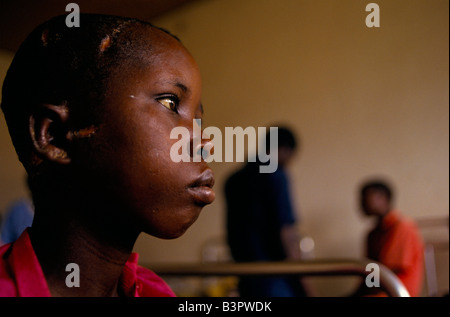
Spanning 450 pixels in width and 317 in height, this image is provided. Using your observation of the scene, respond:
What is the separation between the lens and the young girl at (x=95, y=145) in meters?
0.36

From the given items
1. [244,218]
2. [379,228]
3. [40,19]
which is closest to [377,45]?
[379,228]

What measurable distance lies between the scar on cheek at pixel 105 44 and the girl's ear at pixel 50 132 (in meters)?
0.05

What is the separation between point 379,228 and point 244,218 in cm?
108

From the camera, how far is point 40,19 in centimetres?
43

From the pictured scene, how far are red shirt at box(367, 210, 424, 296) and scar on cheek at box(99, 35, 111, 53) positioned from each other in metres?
1.72

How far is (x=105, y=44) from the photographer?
37 cm

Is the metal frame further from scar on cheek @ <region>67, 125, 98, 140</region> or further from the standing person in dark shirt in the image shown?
the standing person in dark shirt

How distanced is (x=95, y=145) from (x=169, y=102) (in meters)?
0.07

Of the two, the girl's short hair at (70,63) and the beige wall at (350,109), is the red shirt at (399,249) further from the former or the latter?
the girl's short hair at (70,63)

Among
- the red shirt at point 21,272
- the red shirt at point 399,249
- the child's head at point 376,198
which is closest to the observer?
the red shirt at point 21,272

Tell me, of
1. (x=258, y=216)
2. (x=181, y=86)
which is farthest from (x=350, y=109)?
(x=181, y=86)

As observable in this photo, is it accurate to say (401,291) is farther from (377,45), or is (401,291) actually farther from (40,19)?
(377,45)

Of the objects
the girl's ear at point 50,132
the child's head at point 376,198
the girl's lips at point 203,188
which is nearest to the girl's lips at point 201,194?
the girl's lips at point 203,188

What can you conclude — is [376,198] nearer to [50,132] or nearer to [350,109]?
[350,109]
